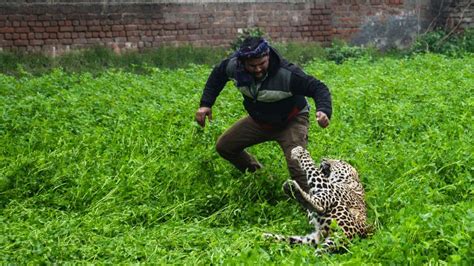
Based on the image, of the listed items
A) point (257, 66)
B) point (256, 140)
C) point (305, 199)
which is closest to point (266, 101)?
point (257, 66)

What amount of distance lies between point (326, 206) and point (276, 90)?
1105 millimetres

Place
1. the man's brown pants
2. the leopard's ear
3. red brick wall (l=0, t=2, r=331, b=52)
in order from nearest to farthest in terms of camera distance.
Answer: the man's brown pants < the leopard's ear < red brick wall (l=0, t=2, r=331, b=52)

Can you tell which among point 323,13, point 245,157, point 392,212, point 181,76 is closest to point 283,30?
point 323,13

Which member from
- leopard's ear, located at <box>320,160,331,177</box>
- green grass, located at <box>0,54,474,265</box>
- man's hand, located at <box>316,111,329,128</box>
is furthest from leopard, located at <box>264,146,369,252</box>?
man's hand, located at <box>316,111,329,128</box>

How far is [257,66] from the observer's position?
22.4 ft

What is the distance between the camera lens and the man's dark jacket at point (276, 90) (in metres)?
6.84

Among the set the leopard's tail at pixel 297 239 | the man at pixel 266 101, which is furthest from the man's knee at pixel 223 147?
the leopard's tail at pixel 297 239

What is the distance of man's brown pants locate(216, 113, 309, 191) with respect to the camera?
7.08 meters

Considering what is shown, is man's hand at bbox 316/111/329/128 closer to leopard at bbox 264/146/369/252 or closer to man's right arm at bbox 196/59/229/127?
leopard at bbox 264/146/369/252

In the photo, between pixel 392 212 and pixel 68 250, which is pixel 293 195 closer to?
pixel 392 212

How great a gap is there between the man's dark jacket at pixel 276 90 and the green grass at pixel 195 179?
1.74 ft

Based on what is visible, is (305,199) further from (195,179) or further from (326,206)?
(195,179)

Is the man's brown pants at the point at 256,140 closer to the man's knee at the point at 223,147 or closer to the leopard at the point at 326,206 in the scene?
the man's knee at the point at 223,147

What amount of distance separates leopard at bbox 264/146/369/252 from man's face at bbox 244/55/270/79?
0.67m
